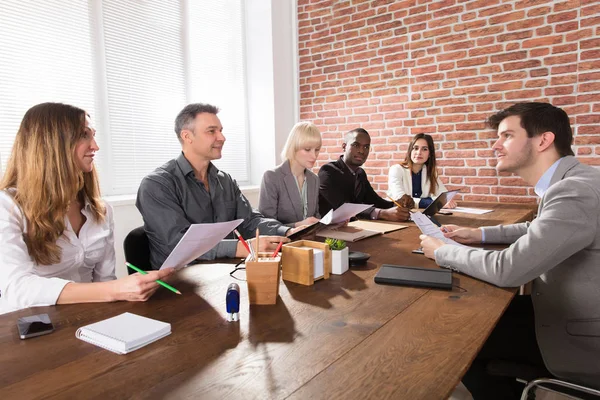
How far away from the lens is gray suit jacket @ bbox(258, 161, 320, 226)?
8.66 feet

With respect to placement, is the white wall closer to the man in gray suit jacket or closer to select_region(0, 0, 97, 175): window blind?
select_region(0, 0, 97, 175): window blind

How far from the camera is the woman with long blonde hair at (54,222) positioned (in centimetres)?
121

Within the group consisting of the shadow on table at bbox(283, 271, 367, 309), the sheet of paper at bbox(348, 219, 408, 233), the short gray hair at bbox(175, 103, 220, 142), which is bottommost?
the sheet of paper at bbox(348, 219, 408, 233)

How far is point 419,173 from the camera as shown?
148 inches

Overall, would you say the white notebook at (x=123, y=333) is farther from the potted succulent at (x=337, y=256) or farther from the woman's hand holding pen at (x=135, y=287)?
the potted succulent at (x=337, y=256)

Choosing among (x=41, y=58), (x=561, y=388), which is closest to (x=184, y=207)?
(x=561, y=388)

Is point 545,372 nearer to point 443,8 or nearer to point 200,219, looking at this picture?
point 200,219

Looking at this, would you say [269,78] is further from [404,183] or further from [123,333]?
[123,333]

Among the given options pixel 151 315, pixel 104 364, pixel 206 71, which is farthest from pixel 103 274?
pixel 206 71

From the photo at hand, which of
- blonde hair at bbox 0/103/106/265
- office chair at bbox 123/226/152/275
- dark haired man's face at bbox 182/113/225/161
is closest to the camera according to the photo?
A: blonde hair at bbox 0/103/106/265

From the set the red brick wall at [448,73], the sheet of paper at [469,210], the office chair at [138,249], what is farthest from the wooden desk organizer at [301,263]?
the red brick wall at [448,73]

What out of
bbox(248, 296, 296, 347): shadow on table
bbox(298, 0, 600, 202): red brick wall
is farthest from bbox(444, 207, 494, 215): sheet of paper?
bbox(248, 296, 296, 347): shadow on table

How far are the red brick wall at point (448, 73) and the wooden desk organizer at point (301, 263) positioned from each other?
8.95ft

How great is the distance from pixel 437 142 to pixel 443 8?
1.17m
